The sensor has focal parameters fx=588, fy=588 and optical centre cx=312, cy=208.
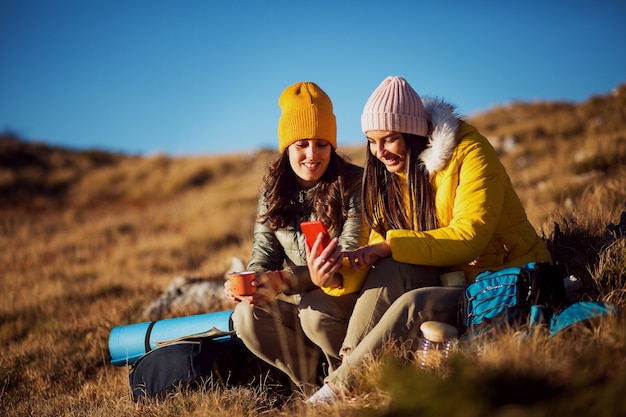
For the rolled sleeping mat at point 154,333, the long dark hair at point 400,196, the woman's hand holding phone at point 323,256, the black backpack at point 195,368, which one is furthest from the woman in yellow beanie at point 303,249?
the rolled sleeping mat at point 154,333

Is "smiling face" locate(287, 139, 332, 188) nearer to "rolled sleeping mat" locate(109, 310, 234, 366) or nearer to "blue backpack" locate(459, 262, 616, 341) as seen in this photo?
"rolled sleeping mat" locate(109, 310, 234, 366)

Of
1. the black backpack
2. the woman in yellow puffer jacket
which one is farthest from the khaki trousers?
the black backpack

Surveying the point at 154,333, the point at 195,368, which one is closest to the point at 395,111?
the point at 195,368

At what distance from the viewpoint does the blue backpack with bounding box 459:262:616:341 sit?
288 cm

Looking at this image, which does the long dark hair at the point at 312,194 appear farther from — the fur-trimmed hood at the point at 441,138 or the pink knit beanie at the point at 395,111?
the fur-trimmed hood at the point at 441,138

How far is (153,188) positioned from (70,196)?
9.48ft

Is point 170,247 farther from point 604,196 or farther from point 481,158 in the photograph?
point 481,158

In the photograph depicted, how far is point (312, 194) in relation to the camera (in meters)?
4.34

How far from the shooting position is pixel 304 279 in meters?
3.80

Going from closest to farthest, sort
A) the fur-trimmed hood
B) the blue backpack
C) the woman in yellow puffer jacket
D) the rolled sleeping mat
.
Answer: the blue backpack, the woman in yellow puffer jacket, the fur-trimmed hood, the rolled sleeping mat

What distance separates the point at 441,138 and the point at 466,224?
22.7 inches

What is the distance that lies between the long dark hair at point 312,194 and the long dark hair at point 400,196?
28cm

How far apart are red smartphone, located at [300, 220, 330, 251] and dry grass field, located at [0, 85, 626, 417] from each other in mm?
748

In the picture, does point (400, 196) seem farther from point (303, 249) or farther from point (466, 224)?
point (303, 249)
